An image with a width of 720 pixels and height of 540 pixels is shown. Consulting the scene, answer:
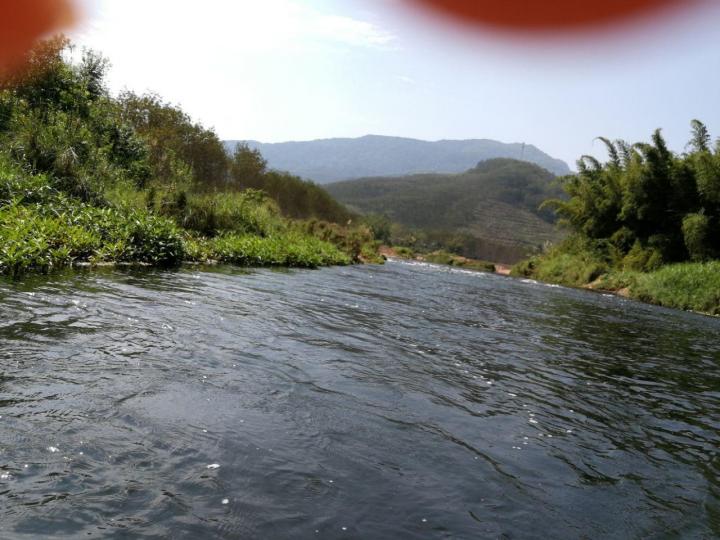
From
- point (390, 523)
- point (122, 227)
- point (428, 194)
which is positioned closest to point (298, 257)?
point (122, 227)

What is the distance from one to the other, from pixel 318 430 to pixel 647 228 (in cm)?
2464

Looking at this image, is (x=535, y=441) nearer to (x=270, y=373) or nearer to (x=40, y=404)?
(x=270, y=373)

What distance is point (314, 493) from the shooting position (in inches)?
99.4

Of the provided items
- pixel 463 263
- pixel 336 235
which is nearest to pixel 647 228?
pixel 336 235

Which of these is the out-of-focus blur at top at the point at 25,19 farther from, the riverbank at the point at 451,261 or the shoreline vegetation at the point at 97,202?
the riverbank at the point at 451,261

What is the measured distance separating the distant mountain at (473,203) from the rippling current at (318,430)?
5093 cm

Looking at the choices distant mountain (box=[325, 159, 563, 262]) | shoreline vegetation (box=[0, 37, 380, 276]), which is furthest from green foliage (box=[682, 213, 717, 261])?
distant mountain (box=[325, 159, 563, 262])

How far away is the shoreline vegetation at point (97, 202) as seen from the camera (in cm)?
877

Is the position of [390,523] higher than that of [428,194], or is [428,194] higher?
[428,194]

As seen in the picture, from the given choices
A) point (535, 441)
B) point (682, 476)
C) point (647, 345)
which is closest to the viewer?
point (682, 476)

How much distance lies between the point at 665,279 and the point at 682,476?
17526mm

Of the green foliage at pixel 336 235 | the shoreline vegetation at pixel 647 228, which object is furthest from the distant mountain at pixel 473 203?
the green foliage at pixel 336 235

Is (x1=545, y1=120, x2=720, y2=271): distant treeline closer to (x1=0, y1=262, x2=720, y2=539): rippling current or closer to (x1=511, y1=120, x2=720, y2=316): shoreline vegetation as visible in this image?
(x1=511, y1=120, x2=720, y2=316): shoreline vegetation

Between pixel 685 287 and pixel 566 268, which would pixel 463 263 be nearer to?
pixel 566 268
